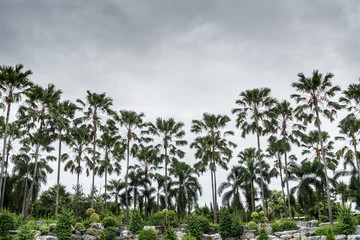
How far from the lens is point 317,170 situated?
35.8 metres

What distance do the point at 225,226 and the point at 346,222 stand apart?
26.2ft

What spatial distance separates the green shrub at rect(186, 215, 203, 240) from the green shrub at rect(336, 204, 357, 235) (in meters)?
8.97

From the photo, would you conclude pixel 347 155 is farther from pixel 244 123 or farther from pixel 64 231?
pixel 64 231

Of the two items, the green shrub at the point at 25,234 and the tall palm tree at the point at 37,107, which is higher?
the tall palm tree at the point at 37,107

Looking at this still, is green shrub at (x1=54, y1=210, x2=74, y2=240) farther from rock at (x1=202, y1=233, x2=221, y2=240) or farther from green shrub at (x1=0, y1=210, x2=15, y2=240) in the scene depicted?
rock at (x1=202, y1=233, x2=221, y2=240)

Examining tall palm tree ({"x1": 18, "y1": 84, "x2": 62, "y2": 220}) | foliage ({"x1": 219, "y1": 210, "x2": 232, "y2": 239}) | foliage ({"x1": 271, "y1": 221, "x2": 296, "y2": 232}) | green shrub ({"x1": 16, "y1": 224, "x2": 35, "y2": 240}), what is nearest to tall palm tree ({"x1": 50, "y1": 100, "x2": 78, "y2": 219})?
tall palm tree ({"x1": 18, "y1": 84, "x2": 62, "y2": 220})

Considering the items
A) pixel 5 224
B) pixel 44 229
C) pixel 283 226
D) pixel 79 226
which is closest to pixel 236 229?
pixel 283 226

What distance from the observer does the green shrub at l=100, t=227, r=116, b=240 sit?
822 inches

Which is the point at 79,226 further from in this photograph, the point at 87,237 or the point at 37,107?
the point at 37,107

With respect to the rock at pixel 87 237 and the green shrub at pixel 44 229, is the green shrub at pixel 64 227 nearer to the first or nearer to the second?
the green shrub at pixel 44 229

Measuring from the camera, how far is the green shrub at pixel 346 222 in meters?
19.6

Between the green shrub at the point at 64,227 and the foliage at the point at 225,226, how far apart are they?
10.6m

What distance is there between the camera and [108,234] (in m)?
21.0

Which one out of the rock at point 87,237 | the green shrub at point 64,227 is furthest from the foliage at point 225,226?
the green shrub at point 64,227
